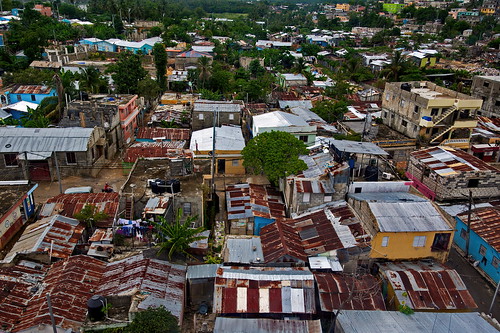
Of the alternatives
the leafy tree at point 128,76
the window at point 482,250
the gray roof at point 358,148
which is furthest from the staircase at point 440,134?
the leafy tree at point 128,76

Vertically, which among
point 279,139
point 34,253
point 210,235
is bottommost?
point 210,235

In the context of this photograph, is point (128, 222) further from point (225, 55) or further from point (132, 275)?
point (225, 55)

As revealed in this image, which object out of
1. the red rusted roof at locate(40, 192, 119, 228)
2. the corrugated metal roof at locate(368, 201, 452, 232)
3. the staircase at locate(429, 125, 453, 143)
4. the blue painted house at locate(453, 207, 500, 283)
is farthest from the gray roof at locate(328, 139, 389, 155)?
the red rusted roof at locate(40, 192, 119, 228)

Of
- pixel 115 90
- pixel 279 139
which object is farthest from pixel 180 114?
pixel 279 139

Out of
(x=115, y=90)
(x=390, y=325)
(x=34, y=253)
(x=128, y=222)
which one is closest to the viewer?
(x=390, y=325)

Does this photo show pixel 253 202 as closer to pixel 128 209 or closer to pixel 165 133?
pixel 128 209

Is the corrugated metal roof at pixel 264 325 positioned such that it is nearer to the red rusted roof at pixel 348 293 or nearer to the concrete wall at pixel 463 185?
the red rusted roof at pixel 348 293
